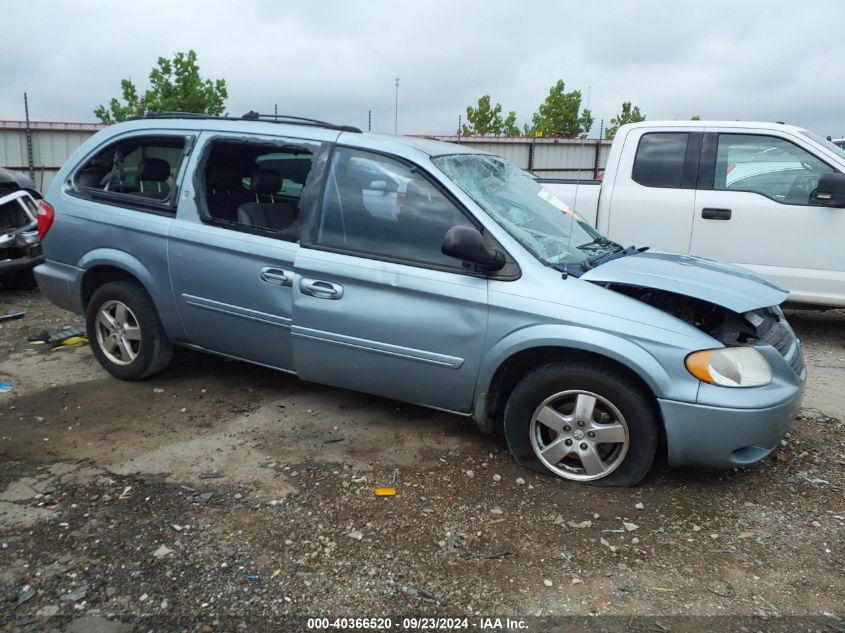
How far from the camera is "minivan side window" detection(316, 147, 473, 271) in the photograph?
3836 millimetres

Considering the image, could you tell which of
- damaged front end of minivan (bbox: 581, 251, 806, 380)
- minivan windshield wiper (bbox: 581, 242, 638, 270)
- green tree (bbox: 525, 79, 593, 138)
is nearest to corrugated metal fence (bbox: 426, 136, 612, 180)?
green tree (bbox: 525, 79, 593, 138)

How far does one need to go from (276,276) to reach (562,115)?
22.1 metres

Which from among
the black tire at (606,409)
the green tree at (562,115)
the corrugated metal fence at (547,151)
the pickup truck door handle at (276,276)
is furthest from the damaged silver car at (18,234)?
the green tree at (562,115)

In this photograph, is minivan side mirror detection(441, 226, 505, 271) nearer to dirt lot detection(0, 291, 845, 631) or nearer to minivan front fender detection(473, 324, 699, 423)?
minivan front fender detection(473, 324, 699, 423)

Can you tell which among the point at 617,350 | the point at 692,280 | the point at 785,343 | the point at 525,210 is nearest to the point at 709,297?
the point at 692,280

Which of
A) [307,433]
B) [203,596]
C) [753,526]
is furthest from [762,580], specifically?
[307,433]

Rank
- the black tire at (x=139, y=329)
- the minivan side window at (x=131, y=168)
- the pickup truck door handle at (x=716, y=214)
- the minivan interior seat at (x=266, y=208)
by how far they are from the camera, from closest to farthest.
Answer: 1. the minivan interior seat at (x=266, y=208)
2. the black tire at (x=139, y=329)
3. the minivan side window at (x=131, y=168)
4. the pickup truck door handle at (x=716, y=214)

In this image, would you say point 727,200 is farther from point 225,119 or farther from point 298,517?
point 298,517

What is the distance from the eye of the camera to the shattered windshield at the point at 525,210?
12.6ft

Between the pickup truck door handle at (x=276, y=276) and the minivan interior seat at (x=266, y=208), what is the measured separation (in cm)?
38

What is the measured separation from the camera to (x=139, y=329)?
15.8 ft

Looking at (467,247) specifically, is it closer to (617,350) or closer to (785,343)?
(617,350)

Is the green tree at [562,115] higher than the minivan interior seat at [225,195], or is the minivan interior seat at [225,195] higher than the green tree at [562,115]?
the green tree at [562,115]

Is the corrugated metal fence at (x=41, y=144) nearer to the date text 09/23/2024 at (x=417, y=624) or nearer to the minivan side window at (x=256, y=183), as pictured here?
the minivan side window at (x=256, y=183)
